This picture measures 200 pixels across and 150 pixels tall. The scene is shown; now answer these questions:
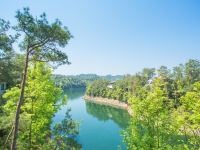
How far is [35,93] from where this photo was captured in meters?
14.4

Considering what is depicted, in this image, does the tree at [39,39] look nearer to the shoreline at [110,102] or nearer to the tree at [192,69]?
the shoreline at [110,102]

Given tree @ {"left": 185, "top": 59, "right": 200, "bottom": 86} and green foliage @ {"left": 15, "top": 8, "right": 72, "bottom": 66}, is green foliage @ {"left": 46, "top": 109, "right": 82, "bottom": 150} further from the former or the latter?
tree @ {"left": 185, "top": 59, "right": 200, "bottom": 86}

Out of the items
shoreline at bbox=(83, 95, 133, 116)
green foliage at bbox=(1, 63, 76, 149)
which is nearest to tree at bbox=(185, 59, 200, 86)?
shoreline at bbox=(83, 95, 133, 116)

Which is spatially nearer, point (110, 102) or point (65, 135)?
point (65, 135)

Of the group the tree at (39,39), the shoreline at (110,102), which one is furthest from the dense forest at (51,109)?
the shoreline at (110,102)

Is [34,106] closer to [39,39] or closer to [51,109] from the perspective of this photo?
[51,109]

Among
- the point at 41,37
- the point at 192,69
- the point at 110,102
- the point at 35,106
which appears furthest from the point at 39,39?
the point at 110,102

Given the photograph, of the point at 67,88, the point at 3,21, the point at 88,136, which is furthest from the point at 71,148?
the point at 67,88

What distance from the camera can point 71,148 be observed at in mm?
14469

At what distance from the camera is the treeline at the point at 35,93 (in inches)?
447

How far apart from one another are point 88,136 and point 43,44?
2720cm

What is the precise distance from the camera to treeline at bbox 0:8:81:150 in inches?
447

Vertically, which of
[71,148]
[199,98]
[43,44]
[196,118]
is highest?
[43,44]

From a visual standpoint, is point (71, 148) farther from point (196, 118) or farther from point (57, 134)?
point (196, 118)
